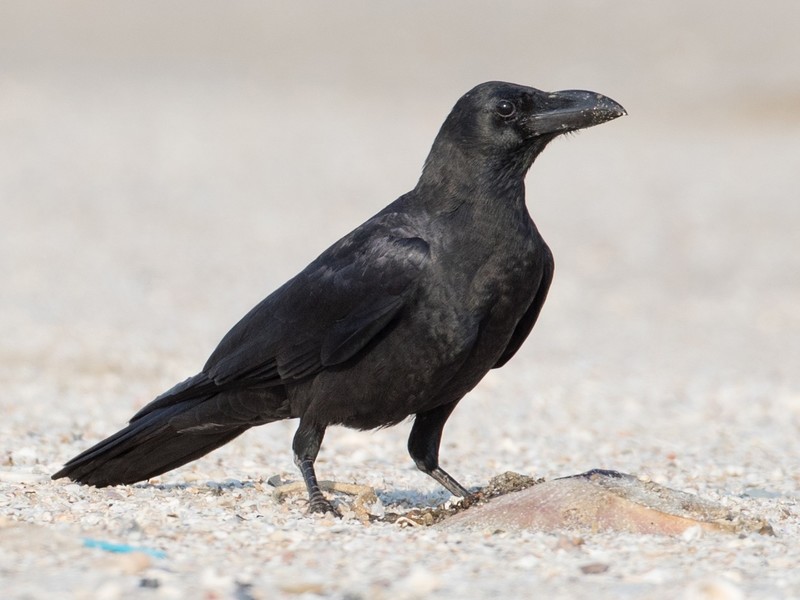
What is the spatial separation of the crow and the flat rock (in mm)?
Result: 609

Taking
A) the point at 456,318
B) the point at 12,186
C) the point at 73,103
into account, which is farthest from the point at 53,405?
the point at 73,103

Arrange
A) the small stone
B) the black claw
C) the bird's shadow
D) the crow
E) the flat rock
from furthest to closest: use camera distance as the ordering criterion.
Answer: the bird's shadow, the black claw, the crow, the flat rock, the small stone

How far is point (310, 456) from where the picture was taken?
18.9 feet

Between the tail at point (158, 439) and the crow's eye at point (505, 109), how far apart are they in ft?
6.13

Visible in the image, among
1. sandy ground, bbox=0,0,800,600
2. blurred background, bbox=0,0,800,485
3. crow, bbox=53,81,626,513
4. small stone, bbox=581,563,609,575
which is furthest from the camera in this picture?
blurred background, bbox=0,0,800,485

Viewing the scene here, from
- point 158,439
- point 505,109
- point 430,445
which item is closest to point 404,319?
point 430,445

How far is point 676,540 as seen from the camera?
4.73 metres

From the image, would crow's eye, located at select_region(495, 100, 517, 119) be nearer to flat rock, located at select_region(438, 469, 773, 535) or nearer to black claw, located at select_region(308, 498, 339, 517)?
flat rock, located at select_region(438, 469, 773, 535)

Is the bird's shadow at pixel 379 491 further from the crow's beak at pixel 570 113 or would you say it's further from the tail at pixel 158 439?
the crow's beak at pixel 570 113

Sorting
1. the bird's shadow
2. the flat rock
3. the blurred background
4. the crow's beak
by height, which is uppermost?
the blurred background

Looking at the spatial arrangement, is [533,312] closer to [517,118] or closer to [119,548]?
[517,118]

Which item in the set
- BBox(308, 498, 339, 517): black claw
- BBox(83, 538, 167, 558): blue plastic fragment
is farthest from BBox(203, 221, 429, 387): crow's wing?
BBox(83, 538, 167, 558): blue plastic fragment

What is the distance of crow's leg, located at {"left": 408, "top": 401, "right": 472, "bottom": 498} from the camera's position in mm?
6008

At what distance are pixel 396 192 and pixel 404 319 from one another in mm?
15749
